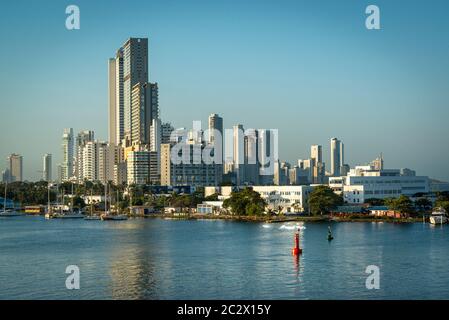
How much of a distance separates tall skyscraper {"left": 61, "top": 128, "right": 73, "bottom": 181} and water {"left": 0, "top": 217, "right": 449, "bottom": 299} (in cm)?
2911

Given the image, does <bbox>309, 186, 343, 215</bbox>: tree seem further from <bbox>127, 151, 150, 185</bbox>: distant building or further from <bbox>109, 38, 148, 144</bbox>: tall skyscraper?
<bbox>109, 38, 148, 144</bbox>: tall skyscraper

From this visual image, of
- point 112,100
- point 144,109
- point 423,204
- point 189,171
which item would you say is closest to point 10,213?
point 189,171

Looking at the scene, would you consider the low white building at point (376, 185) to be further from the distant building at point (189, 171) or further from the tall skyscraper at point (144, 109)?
the tall skyscraper at point (144, 109)

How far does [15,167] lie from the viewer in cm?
3588

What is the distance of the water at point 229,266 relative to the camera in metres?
5.24

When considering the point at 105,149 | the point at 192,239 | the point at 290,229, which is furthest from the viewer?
the point at 105,149

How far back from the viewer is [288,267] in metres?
6.54

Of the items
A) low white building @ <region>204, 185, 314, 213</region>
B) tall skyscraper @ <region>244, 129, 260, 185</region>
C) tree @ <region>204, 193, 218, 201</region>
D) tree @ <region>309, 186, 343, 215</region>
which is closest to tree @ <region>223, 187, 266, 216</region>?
low white building @ <region>204, 185, 314, 213</region>

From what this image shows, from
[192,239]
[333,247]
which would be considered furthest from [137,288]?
[192,239]

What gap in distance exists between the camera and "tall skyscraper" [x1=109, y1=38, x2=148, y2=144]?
37188mm

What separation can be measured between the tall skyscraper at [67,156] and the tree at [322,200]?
26185 millimetres

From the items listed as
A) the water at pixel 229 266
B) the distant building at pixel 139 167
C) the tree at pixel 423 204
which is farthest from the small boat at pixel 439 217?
the distant building at pixel 139 167

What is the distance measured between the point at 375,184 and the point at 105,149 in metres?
20.8
